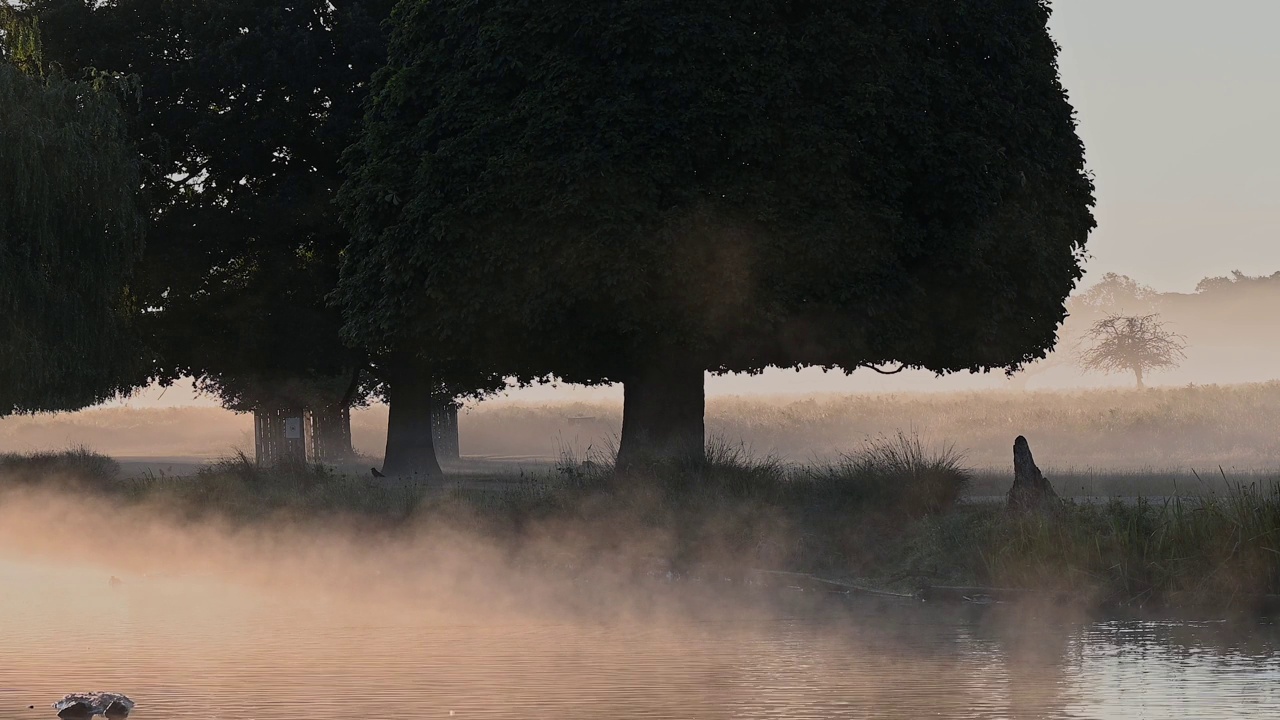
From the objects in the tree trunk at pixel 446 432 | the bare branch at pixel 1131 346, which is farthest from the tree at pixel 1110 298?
the tree trunk at pixel 446 432

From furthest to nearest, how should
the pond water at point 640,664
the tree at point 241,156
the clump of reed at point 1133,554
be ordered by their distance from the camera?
the tree at point 241,156
the clump of reed at point 1133,554
the pond water at point 640,664

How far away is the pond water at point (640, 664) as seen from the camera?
39.8ft

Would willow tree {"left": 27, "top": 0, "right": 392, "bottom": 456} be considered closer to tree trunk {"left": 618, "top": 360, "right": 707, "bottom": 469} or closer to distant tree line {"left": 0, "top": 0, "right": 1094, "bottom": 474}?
distant tree line {"left": 0, "top": 0, "right": 1094, "bottom": 474}

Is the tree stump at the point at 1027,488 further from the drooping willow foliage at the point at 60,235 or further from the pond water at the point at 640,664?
the drooping willow foliage at the point at 60,235

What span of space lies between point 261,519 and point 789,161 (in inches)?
445

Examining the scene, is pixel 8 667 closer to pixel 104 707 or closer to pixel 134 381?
pixel 104 707

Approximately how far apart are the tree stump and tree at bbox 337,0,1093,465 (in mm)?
7330

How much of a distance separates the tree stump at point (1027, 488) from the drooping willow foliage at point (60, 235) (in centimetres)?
2398

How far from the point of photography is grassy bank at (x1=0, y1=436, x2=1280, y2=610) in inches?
747

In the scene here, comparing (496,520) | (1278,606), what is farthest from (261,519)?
(1278,606)

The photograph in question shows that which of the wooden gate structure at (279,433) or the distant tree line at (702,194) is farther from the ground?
the distant tree line at (702,194)

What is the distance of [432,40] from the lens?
113 ft

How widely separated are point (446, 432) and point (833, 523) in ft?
145

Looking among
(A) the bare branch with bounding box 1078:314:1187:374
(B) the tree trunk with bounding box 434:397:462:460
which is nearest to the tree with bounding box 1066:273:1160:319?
(A) the bare branch with bounding box 1078:314:1187:374
